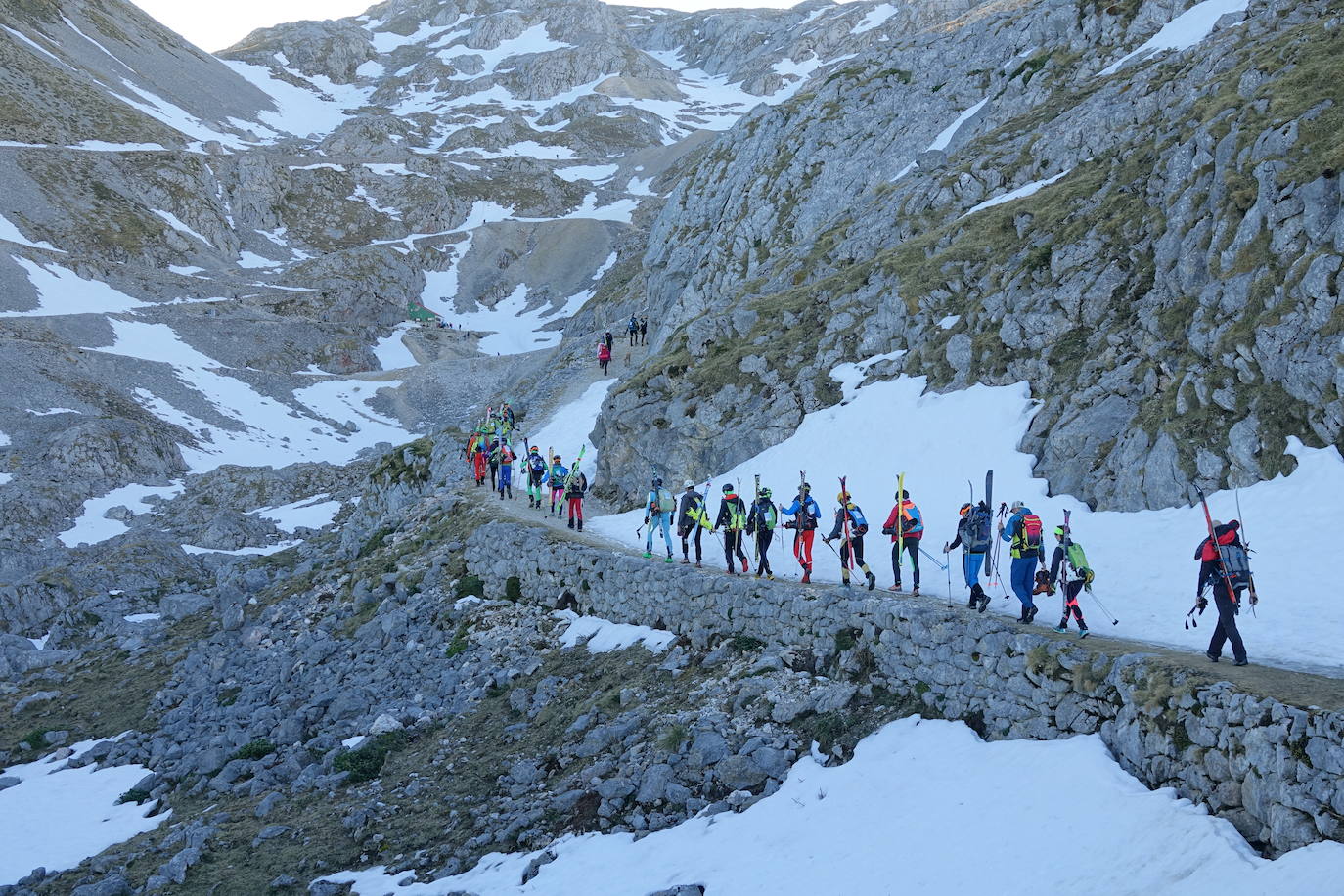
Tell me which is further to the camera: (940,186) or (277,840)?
(940,186)

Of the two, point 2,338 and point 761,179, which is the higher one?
point 761,179

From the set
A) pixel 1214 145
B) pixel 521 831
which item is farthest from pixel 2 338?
pixel 1214 145

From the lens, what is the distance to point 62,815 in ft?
63.5

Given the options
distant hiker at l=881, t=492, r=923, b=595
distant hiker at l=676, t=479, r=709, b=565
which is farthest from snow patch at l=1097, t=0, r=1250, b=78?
distant hiker at l=676, t=479, r=709, b=565

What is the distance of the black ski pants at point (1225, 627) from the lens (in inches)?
425

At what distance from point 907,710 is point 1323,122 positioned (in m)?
15.4

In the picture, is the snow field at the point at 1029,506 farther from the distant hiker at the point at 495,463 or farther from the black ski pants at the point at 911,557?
the distant hiker at the point at 495,463

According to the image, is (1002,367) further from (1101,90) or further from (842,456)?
(1101,90)

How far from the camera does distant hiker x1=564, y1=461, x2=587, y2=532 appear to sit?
2631 cm

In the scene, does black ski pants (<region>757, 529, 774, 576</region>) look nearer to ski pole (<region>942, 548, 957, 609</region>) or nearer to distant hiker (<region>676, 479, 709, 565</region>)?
distant hiker (<region>676, 479, 709, 565</region>)

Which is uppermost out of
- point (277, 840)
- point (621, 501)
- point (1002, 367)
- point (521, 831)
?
point (1002, 367)

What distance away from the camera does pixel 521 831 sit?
13625 millimetres

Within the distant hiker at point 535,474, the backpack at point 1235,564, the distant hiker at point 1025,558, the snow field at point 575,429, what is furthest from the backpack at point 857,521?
the snow field at point 575,429

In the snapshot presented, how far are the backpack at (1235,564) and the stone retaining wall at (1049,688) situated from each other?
→ 5.16 ft
